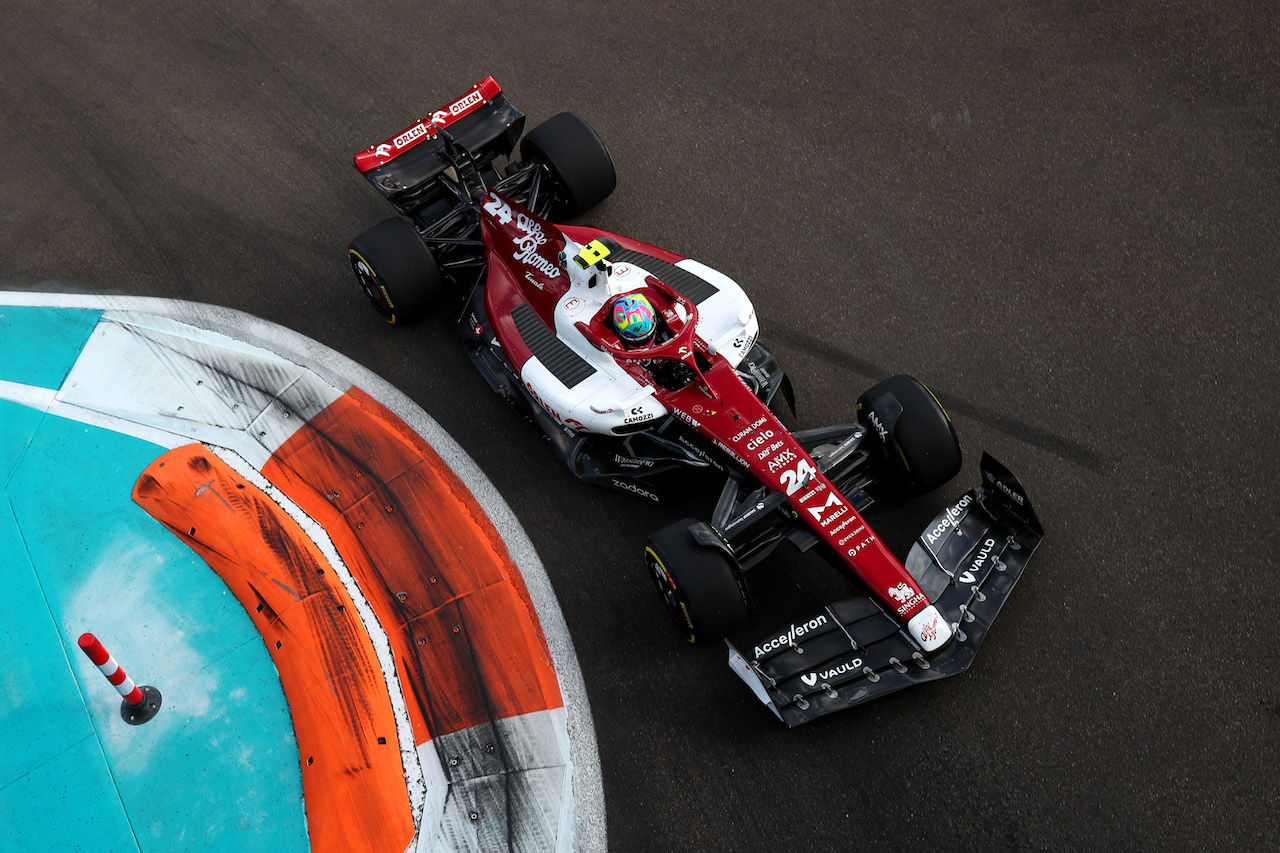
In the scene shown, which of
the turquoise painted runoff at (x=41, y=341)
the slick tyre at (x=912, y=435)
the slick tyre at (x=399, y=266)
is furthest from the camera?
the turquoise painted runoff at (x=41, y=341)

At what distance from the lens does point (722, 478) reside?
636 centimetres

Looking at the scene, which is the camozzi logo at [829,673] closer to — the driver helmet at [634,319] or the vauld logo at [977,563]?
the vauld logo at [977,563]

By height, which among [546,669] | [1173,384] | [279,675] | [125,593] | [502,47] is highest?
[502,47]

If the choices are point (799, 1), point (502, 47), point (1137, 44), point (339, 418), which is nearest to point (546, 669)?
point (339, 418)

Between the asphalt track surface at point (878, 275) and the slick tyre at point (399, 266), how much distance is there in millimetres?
465

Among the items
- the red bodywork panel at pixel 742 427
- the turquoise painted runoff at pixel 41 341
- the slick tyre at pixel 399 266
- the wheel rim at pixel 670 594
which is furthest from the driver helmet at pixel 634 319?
the turquoise painted runoff at pixel 41 341

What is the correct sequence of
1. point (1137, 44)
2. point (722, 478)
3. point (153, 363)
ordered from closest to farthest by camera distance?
point (722, 478), point (153, 363), point (1137, 44)

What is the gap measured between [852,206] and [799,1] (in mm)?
2873

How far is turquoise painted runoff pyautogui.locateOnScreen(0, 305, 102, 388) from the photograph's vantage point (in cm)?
755

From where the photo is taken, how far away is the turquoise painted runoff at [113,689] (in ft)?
18.4

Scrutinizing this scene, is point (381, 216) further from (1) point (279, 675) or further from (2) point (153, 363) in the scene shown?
(1) point (279, 675)

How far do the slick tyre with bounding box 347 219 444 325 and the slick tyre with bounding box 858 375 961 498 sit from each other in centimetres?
351

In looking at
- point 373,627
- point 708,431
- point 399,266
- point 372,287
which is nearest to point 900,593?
point 708,431

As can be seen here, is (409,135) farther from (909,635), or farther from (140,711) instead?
(909,635)
